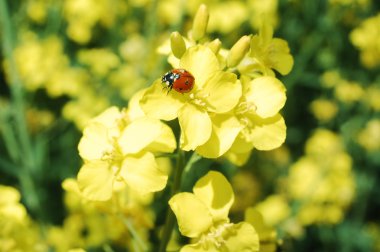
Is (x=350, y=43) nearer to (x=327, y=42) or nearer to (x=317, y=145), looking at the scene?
(x=327, y=42)

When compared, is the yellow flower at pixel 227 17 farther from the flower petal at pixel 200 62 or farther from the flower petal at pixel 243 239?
the flower petal at pixel 243 239

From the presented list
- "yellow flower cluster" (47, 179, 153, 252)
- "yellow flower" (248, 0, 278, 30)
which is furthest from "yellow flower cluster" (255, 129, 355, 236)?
"yellow flower cluster" (47, 179, 153, 252)

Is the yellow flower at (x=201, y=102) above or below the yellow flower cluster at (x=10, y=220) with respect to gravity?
above

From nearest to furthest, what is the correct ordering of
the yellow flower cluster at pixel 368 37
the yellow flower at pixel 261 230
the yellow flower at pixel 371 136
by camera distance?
the yellow flower at pixel 261 230, the yellow flower at pixel 371 136, the yellow flower cluster at pixel 368 37

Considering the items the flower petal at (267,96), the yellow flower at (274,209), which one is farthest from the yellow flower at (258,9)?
the flower petal at (267,96)

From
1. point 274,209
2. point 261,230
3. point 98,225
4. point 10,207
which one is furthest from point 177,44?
point 274,209

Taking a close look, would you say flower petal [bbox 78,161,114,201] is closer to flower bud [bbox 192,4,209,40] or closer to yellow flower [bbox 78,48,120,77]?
flower bud [bbox 192,4,209,40]

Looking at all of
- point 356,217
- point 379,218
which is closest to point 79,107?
point 356,217

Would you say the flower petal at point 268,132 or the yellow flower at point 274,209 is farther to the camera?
the yellow flower at point 274,209
